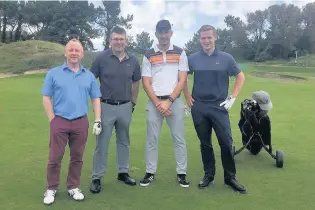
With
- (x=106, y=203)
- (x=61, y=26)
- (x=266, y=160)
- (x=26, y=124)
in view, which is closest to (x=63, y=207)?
(x=106, y=203)

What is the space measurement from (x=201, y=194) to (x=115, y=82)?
5.65ft

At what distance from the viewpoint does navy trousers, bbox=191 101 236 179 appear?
17.0 ft

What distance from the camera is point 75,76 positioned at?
4664 millimetres

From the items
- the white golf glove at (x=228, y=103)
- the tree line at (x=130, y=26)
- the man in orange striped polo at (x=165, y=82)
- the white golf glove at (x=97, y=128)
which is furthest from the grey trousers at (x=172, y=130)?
the tree line at (x=130, y=26)

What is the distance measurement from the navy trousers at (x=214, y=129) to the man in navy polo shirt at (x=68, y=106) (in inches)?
52.3

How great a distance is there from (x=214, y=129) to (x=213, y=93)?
482 millimetres

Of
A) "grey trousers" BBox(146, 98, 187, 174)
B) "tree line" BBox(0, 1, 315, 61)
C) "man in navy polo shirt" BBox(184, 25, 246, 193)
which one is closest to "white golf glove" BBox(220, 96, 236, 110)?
"man in navy polo shirt" BBox(184, 25, 246, 193)

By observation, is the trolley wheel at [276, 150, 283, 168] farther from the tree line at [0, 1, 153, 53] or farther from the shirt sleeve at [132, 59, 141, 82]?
the tree line at [0, 1, 153, 53]

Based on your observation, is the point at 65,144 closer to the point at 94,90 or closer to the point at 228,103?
the point at 94,90

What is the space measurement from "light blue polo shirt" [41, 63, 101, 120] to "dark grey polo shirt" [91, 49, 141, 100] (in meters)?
0.47

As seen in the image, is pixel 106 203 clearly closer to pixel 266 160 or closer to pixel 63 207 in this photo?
pixel 63 207

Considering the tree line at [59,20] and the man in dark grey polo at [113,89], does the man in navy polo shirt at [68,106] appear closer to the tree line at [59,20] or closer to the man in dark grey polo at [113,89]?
the man in dark grey polo at [113,89]

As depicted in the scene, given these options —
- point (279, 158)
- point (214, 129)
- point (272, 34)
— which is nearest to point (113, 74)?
point (214, 129)

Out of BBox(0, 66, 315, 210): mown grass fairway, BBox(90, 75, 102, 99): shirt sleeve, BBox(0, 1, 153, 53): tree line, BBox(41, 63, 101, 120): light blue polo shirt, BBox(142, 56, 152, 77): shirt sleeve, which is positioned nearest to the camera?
BBox(41, 63, 101, 120): light blue polo shirt
